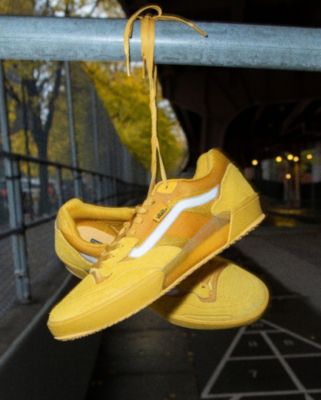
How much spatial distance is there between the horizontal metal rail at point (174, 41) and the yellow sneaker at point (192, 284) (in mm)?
338

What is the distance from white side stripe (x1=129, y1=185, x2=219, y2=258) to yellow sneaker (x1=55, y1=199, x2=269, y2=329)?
12cm

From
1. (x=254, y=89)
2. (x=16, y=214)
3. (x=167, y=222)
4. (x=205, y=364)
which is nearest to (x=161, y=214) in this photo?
(x=167, y=222)

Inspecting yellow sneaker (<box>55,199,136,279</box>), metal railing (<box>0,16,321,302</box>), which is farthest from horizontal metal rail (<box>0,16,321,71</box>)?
yellow sneaker (<box>55,199,136,279</box>)

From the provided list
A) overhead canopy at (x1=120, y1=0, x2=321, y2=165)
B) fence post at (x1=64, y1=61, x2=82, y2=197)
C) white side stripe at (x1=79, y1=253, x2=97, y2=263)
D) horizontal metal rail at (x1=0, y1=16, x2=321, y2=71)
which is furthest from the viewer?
fence post at (x1=64, y1=61, x2=82, y2=197)

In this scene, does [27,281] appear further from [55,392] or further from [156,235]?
[156,235]

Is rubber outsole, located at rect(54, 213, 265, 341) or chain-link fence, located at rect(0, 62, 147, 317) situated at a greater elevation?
rubber outsole, located at rect(54, 213, 265, 341)

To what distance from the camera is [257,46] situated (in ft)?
2.40

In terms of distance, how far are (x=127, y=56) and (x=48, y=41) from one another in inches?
5.1

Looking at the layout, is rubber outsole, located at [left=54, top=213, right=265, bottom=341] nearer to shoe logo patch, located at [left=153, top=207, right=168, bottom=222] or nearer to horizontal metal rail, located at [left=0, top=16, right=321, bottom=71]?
shoe logo patch, located at [left=153, top=207, right=168, bottom=222]

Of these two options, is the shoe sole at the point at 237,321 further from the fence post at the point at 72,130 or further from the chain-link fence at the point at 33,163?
the fence post at the point at 72,130

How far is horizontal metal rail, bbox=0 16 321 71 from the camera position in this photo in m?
0.73

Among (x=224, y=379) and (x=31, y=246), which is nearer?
(x=224, y=379)

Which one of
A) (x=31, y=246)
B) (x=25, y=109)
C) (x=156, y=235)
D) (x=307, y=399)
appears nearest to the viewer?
(x=156, y=235)

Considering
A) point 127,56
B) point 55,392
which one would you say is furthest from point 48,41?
point 55,392
